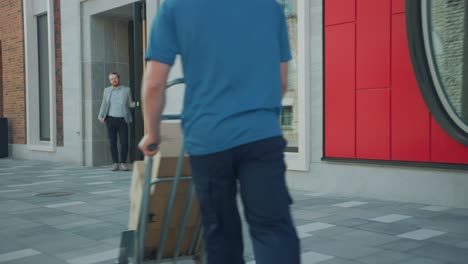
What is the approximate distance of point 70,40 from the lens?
12898 millimetres

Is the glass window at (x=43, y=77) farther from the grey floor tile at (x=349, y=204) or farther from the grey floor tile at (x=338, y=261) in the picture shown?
the grey floor tile at (x=338, y=261)

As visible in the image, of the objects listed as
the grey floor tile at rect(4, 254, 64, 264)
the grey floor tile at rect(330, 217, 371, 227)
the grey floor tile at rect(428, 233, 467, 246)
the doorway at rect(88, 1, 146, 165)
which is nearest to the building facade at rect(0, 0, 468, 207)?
the grey floor tile at rect(330, 217, 371, 227)

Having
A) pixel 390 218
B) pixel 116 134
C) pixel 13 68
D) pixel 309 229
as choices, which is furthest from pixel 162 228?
pixel 13 68

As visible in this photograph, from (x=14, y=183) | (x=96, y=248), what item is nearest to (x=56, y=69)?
(x=14, y=183)

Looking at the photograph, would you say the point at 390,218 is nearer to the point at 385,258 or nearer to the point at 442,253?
the point at 442,253

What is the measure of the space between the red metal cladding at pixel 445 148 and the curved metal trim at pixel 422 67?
0.39 ft

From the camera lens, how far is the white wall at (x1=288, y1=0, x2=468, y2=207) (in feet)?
19.3

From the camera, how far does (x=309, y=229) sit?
488 centimetres

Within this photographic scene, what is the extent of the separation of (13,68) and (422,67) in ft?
43.1

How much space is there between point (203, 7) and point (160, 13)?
0.57 feet

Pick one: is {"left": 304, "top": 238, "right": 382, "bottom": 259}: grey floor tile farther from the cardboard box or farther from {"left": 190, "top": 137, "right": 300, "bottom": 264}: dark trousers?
{"left": 190, "top": 137, "right": 300, "bottom": 264}: dark trousers

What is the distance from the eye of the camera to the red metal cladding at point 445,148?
5.75 meters

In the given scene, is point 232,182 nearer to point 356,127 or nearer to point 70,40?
point 356,127

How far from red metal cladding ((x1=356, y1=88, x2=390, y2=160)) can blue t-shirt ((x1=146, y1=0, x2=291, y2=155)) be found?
470 centimetres
